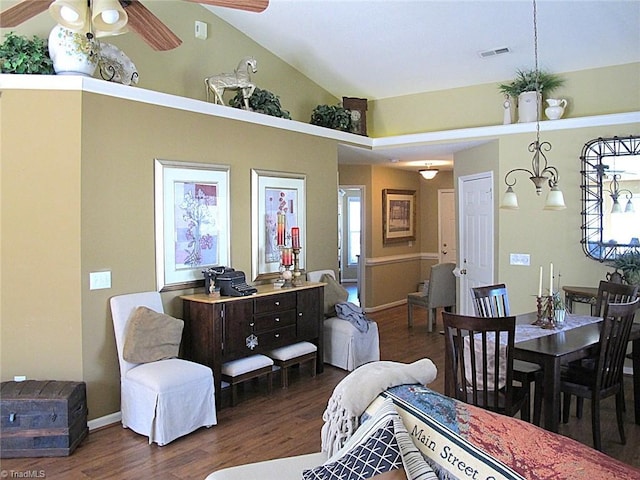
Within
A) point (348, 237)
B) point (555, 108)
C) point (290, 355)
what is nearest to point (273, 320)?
point (290, 355)

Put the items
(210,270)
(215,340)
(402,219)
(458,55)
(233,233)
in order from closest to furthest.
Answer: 1. (215,340)
2. (210,270)
3. (233,233)
4. (458,55)
5. (402,219)

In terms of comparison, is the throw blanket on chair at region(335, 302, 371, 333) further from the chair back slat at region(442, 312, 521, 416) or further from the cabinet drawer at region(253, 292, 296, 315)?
the chair back slat at region(442, 312, 521, 416)

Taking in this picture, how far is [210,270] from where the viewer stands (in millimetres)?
4344

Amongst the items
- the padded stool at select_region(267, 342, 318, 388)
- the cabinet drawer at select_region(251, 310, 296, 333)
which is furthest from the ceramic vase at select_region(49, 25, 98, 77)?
the padded stool at select_region(267, 342, 318, 388)

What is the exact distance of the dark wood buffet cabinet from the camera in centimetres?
405

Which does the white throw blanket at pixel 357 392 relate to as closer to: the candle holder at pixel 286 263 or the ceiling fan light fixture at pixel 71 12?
the ceiling fan light fixture at pixel 71 12

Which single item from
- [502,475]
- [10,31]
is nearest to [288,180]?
[10,31]

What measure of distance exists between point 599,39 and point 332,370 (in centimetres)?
414

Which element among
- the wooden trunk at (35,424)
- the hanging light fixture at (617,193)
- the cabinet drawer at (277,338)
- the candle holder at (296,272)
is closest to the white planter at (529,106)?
the hanging light fixture at (617,193)

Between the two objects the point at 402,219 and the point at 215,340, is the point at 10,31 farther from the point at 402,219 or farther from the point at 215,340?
the point at 402,219

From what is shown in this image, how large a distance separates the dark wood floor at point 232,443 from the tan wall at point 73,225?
1.79 ft

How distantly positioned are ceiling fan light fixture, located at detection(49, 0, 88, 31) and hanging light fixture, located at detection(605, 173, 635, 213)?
493 cm

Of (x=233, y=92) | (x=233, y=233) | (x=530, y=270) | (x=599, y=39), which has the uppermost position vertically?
(x=599, y=39)

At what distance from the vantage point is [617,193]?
5098 mm
